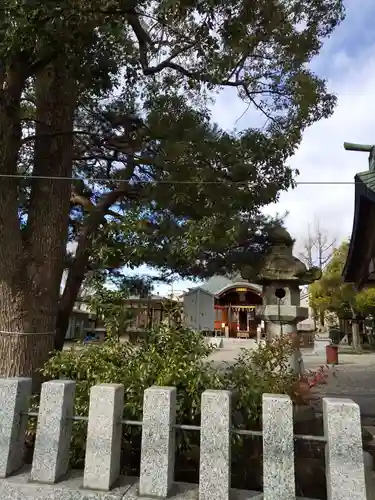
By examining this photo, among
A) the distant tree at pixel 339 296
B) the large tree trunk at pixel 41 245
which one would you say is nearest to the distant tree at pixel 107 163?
the large tree trunk at pixel 41 245

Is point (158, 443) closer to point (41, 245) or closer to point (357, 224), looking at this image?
point (41, 245)

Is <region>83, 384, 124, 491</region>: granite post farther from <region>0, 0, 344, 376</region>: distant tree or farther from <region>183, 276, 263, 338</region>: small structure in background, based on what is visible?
<region>183, 276, 263, 338</region>: small structure in background

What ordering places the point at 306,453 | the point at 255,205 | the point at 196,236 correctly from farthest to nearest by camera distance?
the point at 255,205 < the point at 196,236 < the point at 306,453

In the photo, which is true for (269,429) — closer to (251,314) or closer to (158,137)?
(158,137)

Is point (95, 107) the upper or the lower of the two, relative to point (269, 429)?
upper

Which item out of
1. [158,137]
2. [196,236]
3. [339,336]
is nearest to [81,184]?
[158,137]

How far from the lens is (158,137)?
5398mm

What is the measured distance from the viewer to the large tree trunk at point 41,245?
147 inches

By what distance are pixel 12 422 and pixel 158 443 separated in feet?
3.34

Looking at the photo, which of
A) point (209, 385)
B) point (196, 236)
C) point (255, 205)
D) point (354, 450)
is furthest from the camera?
point (255, 205)

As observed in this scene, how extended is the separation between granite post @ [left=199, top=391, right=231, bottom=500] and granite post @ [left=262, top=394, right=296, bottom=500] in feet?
0.74

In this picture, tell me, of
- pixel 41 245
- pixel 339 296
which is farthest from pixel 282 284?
pixel 339 296

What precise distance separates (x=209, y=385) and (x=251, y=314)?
26.1 m

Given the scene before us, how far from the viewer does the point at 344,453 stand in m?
2.18
